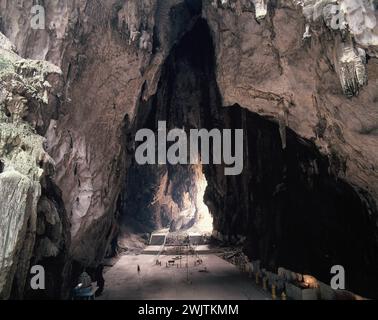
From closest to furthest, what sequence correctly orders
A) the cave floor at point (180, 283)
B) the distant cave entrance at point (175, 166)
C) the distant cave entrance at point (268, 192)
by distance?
the cave floor at point (180, 283), the distant cave entrance at point (268, 192), the distant cave entrance at point (175, 166)

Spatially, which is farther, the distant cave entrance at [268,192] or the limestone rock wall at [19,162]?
the distant cave entrance at [268,192]

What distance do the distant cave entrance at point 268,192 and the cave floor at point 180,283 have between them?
382 centimetres

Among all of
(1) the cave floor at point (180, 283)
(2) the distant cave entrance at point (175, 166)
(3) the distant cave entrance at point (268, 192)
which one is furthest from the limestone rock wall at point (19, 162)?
(2) the distant cave entrance at point (175, 166)

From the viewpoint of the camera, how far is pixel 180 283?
1812 centimetres

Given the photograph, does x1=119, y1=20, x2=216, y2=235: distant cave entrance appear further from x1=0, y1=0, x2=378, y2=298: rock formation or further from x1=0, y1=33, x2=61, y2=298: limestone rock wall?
x1=0, y1=33, x2=61, y2=298: limestone rock wall

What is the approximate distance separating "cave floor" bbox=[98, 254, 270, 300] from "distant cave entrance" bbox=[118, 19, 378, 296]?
3823 mm

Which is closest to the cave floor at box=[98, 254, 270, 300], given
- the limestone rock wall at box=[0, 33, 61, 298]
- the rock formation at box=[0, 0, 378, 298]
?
the rock formation at box=[0, 0, 378, 298]

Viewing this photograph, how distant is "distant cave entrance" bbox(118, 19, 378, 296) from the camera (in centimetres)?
1605

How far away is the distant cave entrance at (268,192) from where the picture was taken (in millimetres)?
16047

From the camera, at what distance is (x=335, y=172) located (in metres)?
15.9

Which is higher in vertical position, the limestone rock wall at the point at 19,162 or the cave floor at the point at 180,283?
the limestone rock wall at the point at 19,162

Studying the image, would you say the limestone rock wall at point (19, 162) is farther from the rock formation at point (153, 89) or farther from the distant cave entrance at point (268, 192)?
the distant cave entrance at point (268, 192)

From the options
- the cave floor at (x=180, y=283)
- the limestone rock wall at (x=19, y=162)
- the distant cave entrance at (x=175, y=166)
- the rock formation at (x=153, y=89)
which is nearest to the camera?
the limestone rock wall at (x=19, y=162)

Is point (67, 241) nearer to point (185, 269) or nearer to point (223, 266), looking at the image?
point (185, 269)
